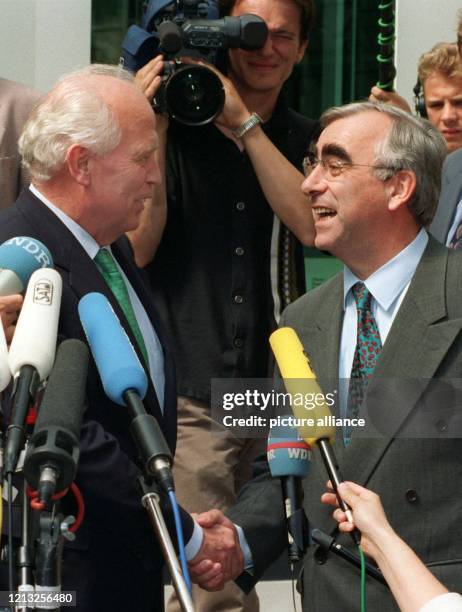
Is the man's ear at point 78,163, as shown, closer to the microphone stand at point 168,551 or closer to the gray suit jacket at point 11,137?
the gray suit jacket at point 11,137

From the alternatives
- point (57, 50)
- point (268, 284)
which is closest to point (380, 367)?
point (268, 284)

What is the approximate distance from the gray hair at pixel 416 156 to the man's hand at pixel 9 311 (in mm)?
1545

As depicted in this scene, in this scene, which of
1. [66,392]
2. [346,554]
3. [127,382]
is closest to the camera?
[66,392]

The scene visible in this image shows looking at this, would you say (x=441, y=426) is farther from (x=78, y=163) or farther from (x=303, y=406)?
(x=78, y=163)

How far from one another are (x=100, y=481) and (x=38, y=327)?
87 centimetres

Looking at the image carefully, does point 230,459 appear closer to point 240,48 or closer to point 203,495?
point 203,495

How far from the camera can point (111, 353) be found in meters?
2.46

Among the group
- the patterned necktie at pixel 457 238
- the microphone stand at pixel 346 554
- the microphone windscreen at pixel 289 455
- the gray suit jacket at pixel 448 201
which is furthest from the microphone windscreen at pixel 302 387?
the gray suit jacket at pixel 448 201

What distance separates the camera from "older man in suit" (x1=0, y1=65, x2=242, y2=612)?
320cm

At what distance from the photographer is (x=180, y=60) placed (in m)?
4.50

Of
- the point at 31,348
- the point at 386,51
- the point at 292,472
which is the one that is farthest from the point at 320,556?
the point at 386,51

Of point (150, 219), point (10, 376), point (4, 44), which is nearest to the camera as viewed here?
point (10, 376)

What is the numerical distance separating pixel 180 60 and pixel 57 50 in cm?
198

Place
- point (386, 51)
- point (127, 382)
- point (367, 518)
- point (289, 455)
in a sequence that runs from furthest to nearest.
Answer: point (386, 51), point (289, 455), point (367, 518), point (127, 382)
